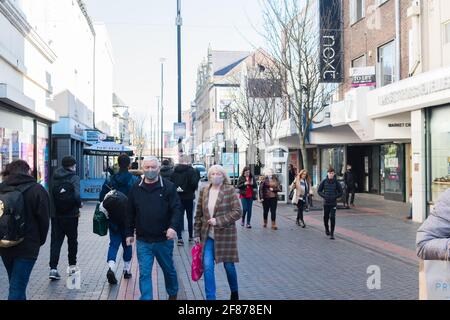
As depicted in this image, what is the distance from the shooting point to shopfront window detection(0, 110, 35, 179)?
1456 cm

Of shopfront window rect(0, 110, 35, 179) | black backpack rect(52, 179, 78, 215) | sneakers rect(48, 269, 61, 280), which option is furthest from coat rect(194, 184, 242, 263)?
shopfront window rect(0, 110, 35, 179)

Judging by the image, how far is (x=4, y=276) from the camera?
8570 millimetres

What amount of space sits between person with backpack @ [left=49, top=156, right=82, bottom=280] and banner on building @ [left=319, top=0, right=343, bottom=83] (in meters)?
16.3

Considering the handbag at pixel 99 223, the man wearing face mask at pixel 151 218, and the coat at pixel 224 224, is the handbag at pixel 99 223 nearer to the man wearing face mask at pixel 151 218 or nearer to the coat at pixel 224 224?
the man wearing face mask at pixel 151 218

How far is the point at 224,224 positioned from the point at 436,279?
3.43m

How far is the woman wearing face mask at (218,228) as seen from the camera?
662cm

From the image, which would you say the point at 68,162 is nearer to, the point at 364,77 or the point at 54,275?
the point at 54,275

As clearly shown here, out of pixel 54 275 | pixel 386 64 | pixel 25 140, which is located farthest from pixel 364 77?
pixel 54 275

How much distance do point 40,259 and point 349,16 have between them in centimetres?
1922

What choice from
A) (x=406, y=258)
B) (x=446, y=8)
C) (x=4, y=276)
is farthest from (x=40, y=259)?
(x=446, y=8)

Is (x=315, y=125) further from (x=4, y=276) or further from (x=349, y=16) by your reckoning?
(x=4, y=276)

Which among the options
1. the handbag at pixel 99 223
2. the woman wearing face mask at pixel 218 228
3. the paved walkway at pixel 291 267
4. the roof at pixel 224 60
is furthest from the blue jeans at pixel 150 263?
the roof at pixel 224 60
